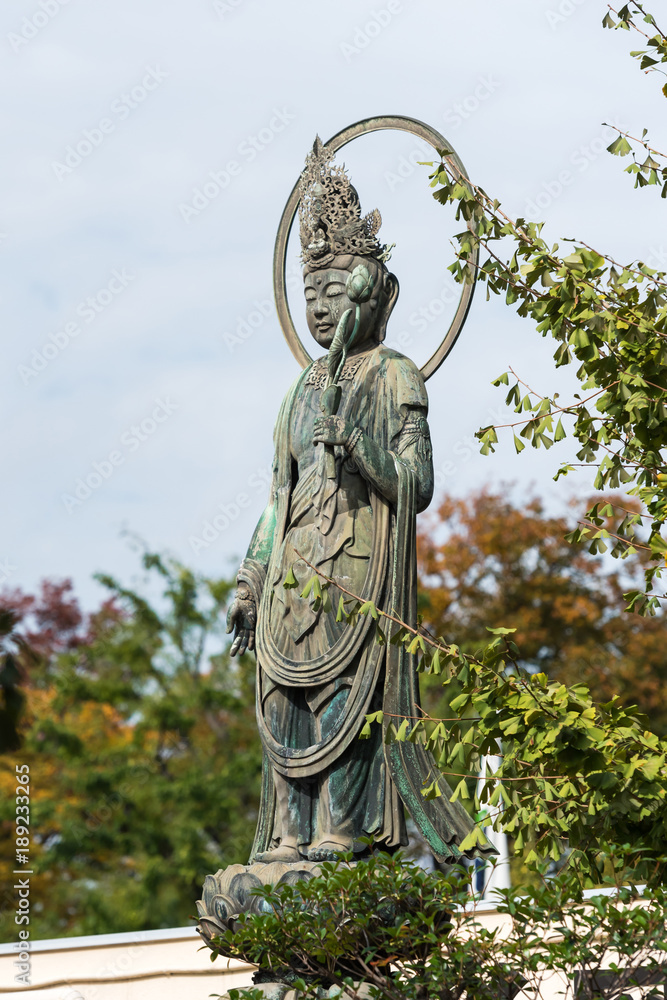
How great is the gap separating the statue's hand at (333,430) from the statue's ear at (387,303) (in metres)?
0.72

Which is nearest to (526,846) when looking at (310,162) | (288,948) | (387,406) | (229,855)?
(288,948)

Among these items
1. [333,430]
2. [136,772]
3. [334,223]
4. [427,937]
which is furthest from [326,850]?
[136,772]

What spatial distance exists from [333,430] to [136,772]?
10316 mm

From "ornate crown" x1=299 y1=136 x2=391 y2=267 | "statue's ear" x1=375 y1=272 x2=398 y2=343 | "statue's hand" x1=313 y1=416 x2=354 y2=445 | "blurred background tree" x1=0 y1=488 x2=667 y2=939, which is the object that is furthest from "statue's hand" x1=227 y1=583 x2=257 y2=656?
"blurred background tree" x1=0 y1=488 x2=667 y2=939

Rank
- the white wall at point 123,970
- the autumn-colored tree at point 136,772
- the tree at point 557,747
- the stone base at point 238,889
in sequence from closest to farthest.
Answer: the tree at point 557,747, the stone base at point 238,889, the white wall at point 123,970, the autumn-colored tree at point 136,772

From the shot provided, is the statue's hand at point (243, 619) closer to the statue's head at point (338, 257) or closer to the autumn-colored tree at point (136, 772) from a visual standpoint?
the statue's head at point (338, 257)

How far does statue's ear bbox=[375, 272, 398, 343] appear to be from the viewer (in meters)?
5.49

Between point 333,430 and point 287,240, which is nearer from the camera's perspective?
point 333,430

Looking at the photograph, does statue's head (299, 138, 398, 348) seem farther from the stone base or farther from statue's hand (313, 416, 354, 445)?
the stone base

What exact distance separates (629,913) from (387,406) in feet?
7.94

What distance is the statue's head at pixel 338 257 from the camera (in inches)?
211

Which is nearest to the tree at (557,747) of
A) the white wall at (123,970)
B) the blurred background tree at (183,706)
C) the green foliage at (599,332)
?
the green foliage at (599,332)

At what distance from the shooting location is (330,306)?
17.6 ft

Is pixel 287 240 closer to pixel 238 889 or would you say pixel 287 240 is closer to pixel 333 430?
pixel 333 430
